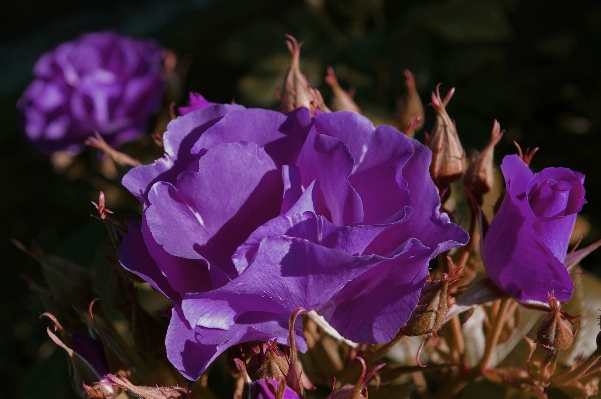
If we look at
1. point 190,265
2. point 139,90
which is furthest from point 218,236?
point 139,90

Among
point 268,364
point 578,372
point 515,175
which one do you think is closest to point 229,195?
point 268,364

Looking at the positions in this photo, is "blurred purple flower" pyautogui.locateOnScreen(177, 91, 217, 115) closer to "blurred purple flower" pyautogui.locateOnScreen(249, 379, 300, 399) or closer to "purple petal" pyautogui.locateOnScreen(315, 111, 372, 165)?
"purple petal" pyautogui.locateOnScreen(315, 111, 372, 165)

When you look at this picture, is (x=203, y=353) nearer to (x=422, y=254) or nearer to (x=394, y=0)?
(x=422, y=254)

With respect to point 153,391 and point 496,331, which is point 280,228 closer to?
point 153,391

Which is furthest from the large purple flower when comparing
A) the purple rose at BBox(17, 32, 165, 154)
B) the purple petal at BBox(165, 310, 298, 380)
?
the purple rose at BBox(17, 32, 165, 154)

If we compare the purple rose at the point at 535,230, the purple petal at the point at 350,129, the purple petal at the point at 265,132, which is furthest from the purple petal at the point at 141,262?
the purple rose at the point at 535,230

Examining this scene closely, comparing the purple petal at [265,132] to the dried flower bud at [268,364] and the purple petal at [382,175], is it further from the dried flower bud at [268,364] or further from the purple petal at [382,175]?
the dried flower bud at [268,364]
